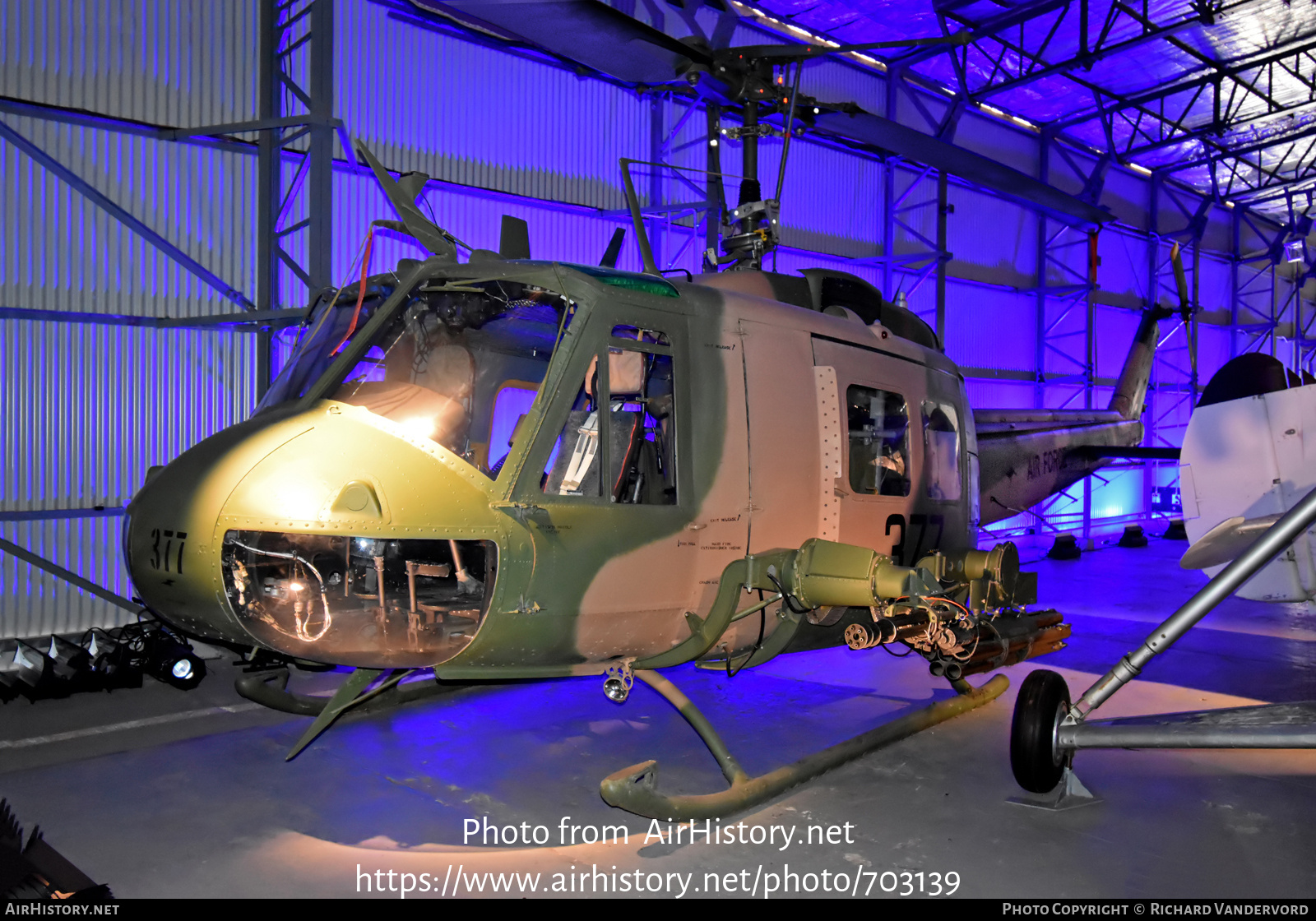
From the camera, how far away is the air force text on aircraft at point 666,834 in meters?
4.78

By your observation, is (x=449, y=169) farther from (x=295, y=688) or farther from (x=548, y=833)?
(x=548, y=833)

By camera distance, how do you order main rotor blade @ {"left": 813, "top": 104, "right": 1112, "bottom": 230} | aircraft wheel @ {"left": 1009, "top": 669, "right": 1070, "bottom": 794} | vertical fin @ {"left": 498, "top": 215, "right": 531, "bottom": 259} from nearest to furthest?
aircraft wheel @ {"left": 1009, "top": 669, "right": 1070, "bottom": 794} → vertical fin @ {"left": 498, "top": 215, "right": 531, "bottom": 259} → main rotor blade @ {"left": 813, "top": 104, "right": 1112, "bottom": 230}

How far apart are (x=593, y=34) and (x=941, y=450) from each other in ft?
12.3

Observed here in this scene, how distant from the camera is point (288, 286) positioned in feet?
35.0

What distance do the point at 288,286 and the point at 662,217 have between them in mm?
5243

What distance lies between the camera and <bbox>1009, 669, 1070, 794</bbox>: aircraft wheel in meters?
5.19

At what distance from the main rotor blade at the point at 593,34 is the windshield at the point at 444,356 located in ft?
7.12

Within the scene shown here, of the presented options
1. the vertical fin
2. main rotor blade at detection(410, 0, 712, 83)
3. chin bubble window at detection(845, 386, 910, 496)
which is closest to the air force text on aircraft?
chin bubble window at detection(845, 386, 910, 496)

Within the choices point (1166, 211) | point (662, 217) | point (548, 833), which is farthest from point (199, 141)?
point (1166, 211)

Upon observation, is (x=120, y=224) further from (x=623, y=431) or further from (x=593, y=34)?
(x=623, y=431)

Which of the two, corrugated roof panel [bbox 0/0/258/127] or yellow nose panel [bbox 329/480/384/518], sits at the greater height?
corrugated roof panel [bbox 0/0/258/127]

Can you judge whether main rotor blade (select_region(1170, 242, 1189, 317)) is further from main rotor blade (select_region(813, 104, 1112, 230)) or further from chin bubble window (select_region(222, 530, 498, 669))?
chin bubble window (select_region(222, 530, 498, 669))

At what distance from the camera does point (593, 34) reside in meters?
6.33

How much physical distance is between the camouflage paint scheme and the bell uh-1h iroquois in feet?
0.04
